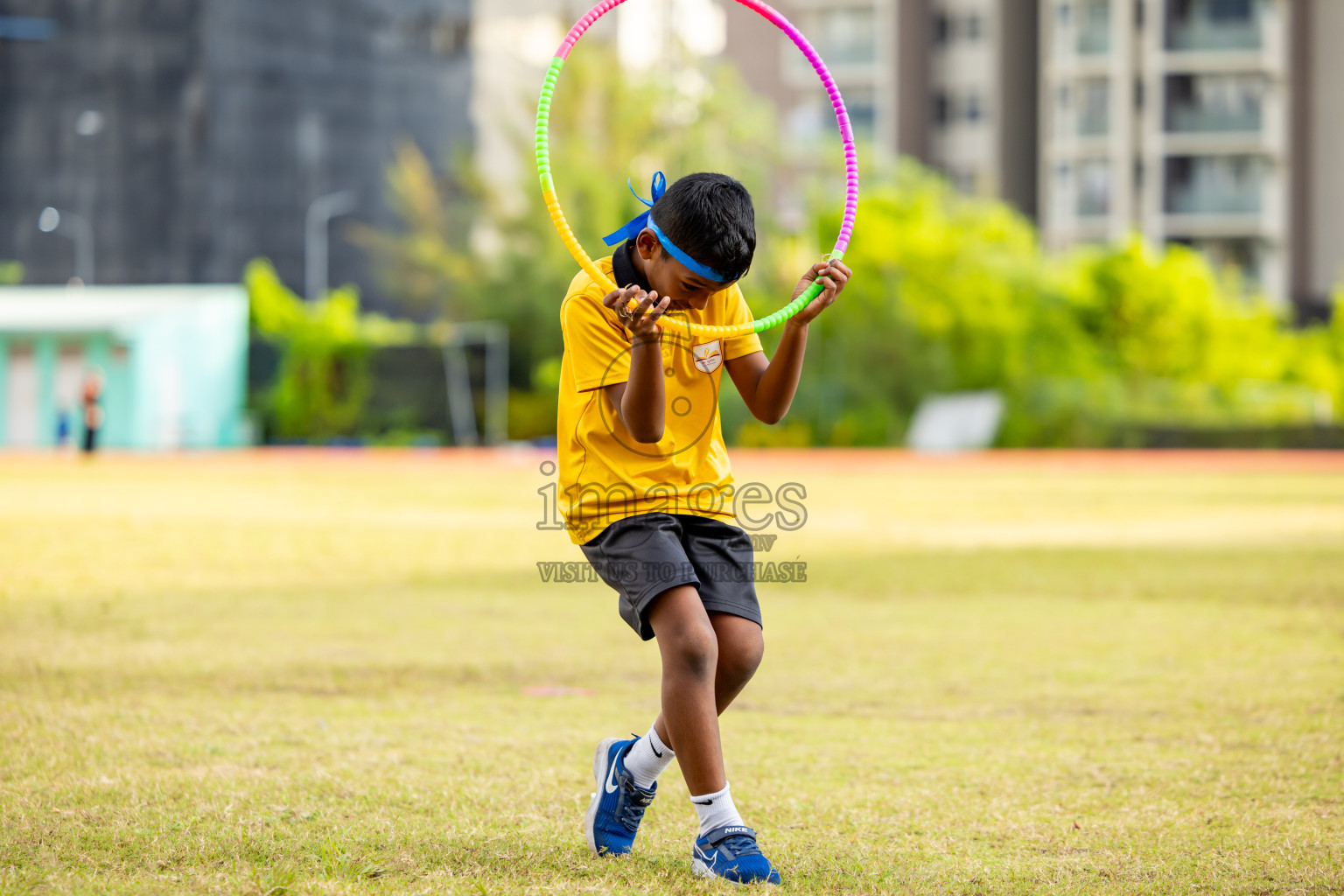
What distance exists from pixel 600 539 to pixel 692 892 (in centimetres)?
92

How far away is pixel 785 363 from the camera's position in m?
4.01

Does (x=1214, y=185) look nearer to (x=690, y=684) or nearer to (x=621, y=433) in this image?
(x=621, y=433)

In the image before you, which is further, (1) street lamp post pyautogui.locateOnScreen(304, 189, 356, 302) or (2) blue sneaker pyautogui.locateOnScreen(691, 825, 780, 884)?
(1) street lamp post pyautogui.locateOnScreen(304, 189, 356, 302)

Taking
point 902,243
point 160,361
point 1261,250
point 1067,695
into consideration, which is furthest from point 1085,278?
point 1067,695

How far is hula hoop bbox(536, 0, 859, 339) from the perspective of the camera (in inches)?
152

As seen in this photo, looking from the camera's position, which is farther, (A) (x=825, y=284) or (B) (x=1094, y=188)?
(B) (x=1094, y=188)

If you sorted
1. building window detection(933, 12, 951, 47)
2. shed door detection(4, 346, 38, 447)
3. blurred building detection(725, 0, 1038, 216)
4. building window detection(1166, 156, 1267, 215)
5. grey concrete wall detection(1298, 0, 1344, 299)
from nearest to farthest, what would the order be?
shed door detection(4, 346, 38, 447), building window detection(1166, 156, 1267, 215), grey concrete wall detection(1298, 0, 1344, 299), blurred building detection(725, 0, 1038, 216), building window detection(933, 12, 951, 47)

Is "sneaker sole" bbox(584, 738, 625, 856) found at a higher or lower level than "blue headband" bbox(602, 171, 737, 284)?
lower

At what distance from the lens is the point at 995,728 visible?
5.84 meters

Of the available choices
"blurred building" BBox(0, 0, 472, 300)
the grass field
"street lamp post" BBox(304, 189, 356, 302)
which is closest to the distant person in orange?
the grass field

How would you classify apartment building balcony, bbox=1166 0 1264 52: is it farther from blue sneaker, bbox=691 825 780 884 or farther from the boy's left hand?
blue sneaker, bbox=691 825 780 884

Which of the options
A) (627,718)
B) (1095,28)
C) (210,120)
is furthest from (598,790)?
(1095,28)

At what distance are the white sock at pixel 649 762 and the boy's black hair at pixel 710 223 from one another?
128cm

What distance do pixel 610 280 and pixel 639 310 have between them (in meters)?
0.32
